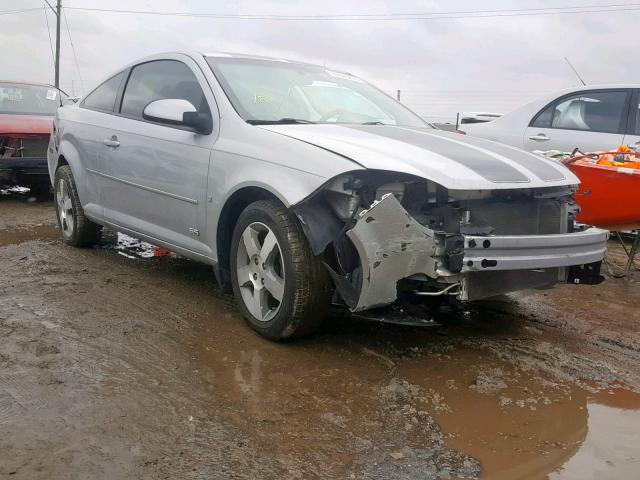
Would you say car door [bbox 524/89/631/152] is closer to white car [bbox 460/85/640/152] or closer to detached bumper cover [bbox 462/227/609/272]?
white car [bbox 460/85/640/152]

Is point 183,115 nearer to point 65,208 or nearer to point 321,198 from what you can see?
point 321,198

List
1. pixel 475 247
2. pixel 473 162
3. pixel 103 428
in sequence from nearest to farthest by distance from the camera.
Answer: pixel 103 428 < pixel 475 247 < pixel 473 162

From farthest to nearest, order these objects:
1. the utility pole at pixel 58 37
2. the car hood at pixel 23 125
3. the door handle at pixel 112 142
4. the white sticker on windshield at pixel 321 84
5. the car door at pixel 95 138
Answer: the utility pole at pixel 58 37, the car hood at pixel 23 125, the car door at pixel 95 138, the door handle at pixel 112 142, the white sticker on windshield at pixel 321 84

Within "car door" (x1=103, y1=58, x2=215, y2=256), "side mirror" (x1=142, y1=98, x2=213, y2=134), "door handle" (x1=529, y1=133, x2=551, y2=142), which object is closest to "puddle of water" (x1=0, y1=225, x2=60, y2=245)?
"car door" (x1=103, y1=58, x2=215, y2=256)

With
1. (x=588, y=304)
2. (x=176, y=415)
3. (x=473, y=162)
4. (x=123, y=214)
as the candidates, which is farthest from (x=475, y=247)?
(x=123, y=214)

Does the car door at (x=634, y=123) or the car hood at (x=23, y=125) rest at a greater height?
the car door at (x=634, y=123)

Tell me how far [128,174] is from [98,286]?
859mm

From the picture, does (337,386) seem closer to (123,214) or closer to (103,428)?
(103,428)

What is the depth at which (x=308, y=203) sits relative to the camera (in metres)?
3.26

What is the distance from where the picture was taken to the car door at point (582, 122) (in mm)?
6629

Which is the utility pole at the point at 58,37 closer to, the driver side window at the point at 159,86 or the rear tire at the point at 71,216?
the rear tire at the point at 71,216

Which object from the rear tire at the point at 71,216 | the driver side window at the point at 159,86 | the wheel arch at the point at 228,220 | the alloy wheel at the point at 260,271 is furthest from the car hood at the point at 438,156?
the rear tire at the point at 71,216

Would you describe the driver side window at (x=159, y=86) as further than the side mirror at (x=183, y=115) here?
Yes

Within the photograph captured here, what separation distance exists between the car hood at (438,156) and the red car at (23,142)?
19.9 feet
